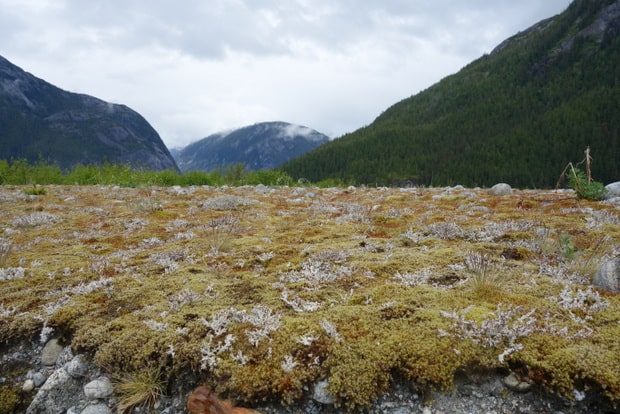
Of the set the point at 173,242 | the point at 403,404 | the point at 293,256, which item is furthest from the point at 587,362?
the point at 173,242

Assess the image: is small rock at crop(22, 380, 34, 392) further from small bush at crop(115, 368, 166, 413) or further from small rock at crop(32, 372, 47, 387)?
small bush at crop(115, 368, 166, 413)

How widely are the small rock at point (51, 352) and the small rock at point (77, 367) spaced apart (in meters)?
0.32

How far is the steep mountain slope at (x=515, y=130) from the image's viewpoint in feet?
413

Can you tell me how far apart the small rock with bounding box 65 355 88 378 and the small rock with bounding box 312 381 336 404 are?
2.22m

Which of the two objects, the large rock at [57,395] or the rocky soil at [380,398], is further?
the large rock at [57,395]

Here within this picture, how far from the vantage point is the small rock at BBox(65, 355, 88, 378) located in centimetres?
306

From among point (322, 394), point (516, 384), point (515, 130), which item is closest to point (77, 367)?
point (322, 394)

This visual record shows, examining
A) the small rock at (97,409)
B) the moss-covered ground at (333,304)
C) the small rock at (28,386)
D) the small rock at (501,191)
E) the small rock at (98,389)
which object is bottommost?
the small rock at (97,409)

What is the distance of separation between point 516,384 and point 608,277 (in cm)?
214

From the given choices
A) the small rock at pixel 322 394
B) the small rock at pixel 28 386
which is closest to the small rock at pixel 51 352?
the small rock at pixel 28 386

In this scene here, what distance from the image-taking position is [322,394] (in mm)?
2580

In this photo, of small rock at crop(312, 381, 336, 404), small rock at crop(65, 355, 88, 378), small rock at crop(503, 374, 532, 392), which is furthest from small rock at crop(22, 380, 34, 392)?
small rock at crop(503, 374, 532, 392)

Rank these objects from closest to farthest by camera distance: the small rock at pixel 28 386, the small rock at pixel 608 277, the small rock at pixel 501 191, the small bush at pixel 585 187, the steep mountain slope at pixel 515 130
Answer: the small rock at pixel 28 386, the small rock at pixel 608 277, the small bush at pixel 585 187, the small rock at pixel 501 191, the steep mountain slope at pixel 515 130

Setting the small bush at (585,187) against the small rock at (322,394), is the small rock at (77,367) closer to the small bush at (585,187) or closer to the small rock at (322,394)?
the small rock at (322,394)
